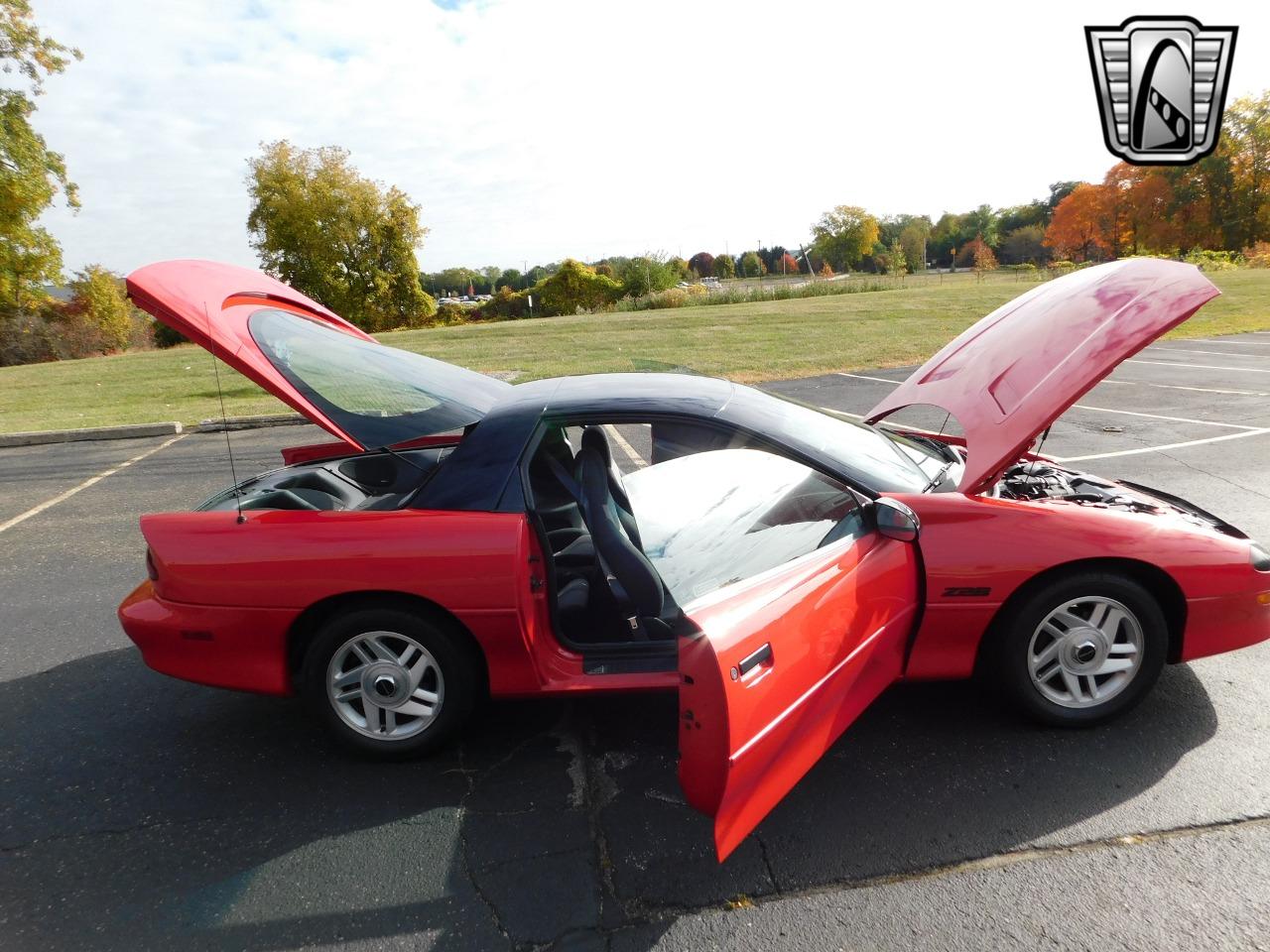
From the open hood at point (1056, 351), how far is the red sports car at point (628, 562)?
0.01 meters

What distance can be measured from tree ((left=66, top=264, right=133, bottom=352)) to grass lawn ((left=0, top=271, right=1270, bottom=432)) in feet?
38.5

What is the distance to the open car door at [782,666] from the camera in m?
2.09

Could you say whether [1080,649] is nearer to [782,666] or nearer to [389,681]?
[782,666]

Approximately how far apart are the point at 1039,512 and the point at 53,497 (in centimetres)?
840

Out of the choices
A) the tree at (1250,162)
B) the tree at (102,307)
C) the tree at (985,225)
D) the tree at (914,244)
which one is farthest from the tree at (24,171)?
the tree at (985,225)

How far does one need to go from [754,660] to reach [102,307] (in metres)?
44.8

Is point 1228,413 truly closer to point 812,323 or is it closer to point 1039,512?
point 1039,512

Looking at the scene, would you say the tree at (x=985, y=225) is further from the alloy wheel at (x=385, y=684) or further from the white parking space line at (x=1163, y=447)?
the alloy wheel at (x=385, y=684)

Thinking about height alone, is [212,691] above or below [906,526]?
below

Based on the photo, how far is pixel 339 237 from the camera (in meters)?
45.2

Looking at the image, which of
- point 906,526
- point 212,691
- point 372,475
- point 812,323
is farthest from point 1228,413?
point 812,323

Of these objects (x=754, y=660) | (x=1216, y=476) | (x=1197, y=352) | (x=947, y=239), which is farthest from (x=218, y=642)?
(x=947, y=239)

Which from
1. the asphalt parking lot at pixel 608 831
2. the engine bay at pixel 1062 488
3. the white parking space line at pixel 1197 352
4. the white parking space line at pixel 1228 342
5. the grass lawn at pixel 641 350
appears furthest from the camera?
the white parking space line at pixel 1228 342

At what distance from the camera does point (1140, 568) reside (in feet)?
9.63
